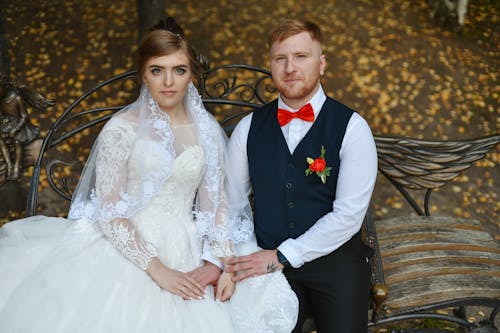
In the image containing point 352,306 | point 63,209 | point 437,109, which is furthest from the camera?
point 437,109

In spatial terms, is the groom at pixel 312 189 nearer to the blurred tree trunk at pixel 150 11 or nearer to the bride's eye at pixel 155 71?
the bride's eye at pixel 155 71

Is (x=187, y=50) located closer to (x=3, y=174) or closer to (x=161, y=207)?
(x=161, y=207)

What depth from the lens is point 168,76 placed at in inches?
116

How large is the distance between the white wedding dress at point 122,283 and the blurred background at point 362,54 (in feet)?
8.55

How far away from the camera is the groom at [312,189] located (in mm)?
2973

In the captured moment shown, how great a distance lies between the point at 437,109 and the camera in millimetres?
6617

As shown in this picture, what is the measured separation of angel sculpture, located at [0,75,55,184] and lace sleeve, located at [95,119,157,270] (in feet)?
3.13

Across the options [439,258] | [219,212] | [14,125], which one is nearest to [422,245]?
[439,258]

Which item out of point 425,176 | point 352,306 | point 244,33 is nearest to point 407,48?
point 244,33

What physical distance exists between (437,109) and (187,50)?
4443 mm

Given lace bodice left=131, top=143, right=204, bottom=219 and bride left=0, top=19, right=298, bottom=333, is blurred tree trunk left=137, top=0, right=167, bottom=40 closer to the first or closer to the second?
bride left=0, top=19, right=298, bottom=333

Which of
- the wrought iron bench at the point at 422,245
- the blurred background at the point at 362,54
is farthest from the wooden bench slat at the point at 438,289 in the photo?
the blurred background at the point at 362,54

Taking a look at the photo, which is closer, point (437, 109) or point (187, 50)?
point (187, 50)
